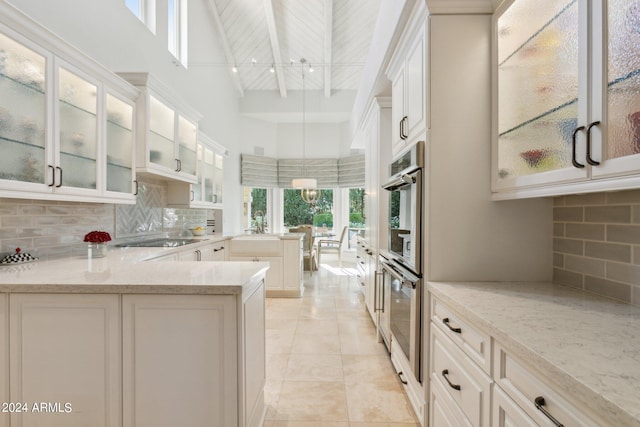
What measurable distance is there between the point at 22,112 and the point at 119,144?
85 centimetres

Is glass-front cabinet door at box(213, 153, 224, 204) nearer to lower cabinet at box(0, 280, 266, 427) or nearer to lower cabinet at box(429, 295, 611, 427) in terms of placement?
lower cabinet at box(0, 280, 266, 427)

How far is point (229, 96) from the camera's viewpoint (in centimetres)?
615

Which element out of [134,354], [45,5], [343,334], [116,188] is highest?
[45,5]

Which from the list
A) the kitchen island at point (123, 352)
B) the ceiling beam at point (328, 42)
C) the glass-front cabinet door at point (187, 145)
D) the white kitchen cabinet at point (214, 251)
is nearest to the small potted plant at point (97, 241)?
the kitchen island at point (123, 352)

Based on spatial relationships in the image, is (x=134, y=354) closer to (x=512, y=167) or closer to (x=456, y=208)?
(x=456, y=208)

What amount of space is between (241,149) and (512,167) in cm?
605

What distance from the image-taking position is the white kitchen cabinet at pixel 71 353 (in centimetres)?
128

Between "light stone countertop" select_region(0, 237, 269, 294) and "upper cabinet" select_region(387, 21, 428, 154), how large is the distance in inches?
46.7

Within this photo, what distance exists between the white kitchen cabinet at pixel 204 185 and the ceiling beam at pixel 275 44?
2.13 meters

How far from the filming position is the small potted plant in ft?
6.73

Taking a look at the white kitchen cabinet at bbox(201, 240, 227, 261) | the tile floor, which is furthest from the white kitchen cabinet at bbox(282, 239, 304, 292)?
the white kitchen cabinet at bbox(201, 240, 227, 261)

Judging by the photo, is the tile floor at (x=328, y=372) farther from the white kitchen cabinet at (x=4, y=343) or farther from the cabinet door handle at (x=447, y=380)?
the white kitchen cabinet at (x=4, y=343)

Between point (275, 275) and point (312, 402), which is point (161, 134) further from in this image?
point (312, 402)

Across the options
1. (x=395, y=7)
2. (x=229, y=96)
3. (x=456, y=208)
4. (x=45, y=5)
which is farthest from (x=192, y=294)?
(x=229, y=96)
